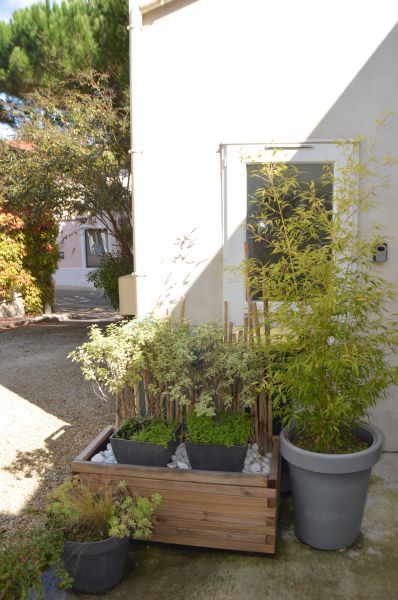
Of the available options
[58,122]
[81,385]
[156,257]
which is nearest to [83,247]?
[58,122]

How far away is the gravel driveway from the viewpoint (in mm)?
3318

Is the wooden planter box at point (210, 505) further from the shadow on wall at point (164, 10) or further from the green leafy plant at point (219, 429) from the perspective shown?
the shadow on wall at point (164, 10)

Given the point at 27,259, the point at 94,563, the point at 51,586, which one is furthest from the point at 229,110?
the point at 27,259

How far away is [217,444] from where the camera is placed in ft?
8.61

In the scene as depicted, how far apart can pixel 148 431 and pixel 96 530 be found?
64 cm

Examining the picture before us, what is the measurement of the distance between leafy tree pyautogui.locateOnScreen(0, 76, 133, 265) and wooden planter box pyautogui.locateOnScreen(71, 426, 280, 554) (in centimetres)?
685

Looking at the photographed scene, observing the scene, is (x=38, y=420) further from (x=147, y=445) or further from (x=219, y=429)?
(x=219, y=429)

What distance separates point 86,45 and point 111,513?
30.4 ft

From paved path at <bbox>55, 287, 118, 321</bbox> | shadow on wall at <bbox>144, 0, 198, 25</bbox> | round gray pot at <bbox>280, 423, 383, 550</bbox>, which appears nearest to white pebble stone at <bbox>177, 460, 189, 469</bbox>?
round gray pot at <bbox>280, 423, 383, 550</bbox>

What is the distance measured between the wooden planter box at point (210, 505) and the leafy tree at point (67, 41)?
321 inches

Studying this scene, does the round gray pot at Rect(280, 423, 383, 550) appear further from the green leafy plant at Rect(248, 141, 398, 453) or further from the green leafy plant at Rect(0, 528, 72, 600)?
the green leafy plant at Rect(0, 528, 72, 600)

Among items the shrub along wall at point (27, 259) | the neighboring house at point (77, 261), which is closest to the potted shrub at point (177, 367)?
the shrub along wall at point (27, 259)

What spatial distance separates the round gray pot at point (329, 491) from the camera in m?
2.47

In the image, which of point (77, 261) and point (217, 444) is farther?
point (77, 261)
